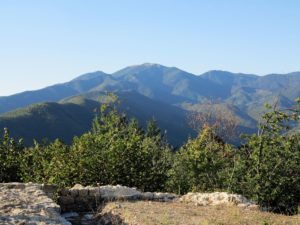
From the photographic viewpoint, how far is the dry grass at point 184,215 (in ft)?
42.5

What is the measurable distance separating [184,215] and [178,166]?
8614 millimetres

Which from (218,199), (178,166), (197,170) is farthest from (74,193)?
(197,170)

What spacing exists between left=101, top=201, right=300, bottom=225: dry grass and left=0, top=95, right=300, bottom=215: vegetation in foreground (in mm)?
3972

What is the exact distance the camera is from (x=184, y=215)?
14016 mm

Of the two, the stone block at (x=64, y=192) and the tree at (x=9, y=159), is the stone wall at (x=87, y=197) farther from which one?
the tree at (x=9, y=159)

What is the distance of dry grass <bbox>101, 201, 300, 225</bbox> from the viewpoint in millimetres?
12953

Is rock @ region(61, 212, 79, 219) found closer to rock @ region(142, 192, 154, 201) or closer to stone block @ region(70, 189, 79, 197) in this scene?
stone block @ region(70, 189, 79, 197)

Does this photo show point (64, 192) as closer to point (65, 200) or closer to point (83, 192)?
point (65, 200)

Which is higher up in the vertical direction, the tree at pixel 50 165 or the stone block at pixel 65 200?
the tree at pixel 50 165

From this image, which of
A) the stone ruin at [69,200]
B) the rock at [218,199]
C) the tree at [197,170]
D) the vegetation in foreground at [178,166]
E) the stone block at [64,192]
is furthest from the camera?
the tree at [197,170]

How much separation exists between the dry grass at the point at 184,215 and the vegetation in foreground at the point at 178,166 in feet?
13.0

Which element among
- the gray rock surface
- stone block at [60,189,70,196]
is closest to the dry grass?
stone block at [60,189,70,196]

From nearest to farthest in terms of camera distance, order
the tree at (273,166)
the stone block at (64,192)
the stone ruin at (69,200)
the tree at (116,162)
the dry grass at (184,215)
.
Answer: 1. the stone ruin at (69,200)
2. the dry grass at (184,215)
3. the stone block at (64,192)
4. the tree at (273,166)
5. the tree at (116,162)

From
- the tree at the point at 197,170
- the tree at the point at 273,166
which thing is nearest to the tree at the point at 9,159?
the tree at the point at 197,170
